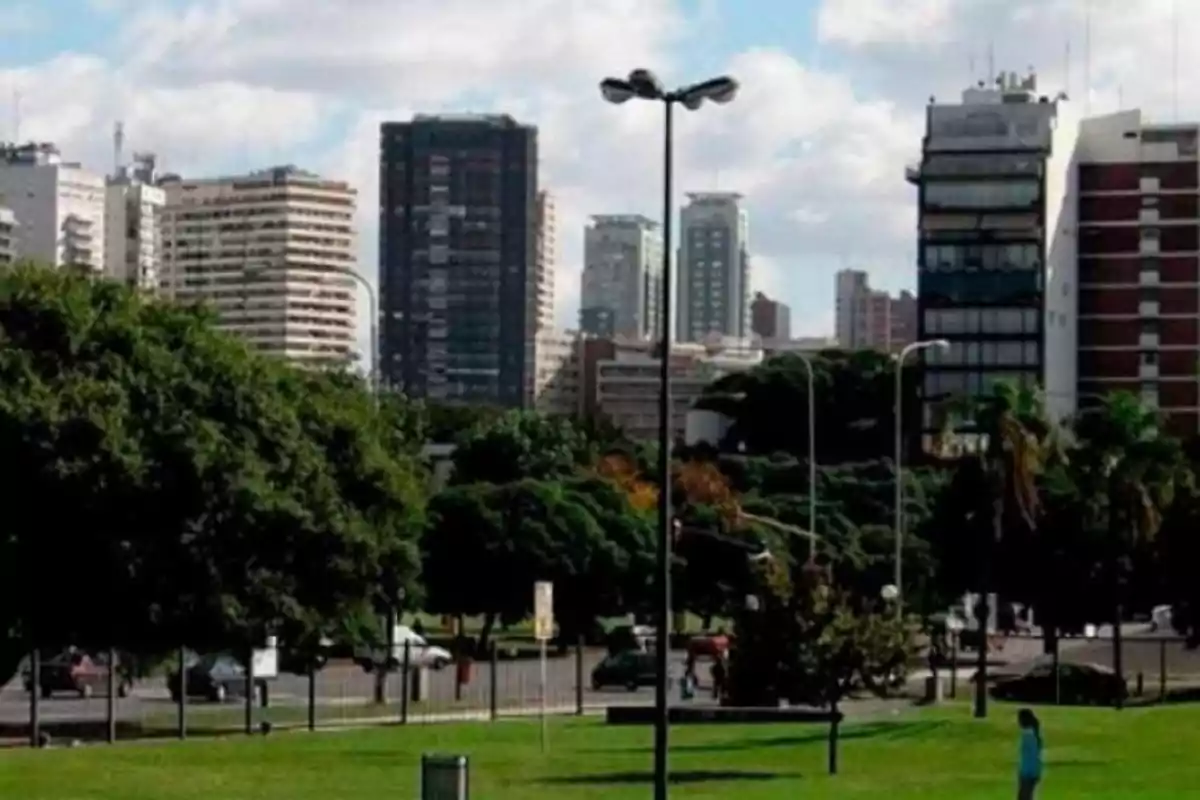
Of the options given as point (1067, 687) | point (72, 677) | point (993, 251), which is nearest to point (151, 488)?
point (72, 677)

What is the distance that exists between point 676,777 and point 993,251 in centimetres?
10431

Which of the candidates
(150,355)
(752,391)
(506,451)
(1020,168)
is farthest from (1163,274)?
(150,355)

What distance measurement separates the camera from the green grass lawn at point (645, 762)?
3712 cm

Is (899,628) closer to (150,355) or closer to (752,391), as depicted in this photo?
(150,355)

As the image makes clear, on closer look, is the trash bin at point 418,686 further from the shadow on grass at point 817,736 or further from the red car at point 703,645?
the shadow on grass at point 817,736

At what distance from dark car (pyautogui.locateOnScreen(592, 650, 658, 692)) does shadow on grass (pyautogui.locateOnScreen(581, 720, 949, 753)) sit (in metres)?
20.5

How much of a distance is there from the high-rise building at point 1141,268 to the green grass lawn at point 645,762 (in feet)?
299

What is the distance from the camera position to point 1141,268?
144000 millimetres

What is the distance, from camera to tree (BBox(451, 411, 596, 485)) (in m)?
110

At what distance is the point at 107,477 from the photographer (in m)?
49.8

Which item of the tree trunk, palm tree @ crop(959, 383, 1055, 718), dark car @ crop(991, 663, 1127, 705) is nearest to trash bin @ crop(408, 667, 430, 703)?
palm tree @ crop(959, 383, 1055, 718)

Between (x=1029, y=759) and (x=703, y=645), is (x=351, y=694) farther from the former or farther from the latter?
(x=1029, y=759)

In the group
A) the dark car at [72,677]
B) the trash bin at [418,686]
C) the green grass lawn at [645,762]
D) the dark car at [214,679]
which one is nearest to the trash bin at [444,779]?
the green grass lawn at [645,762]

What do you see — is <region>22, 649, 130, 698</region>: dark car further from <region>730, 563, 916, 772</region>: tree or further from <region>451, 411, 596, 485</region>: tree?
<region>451, 411, 596, 485</region>: tree
